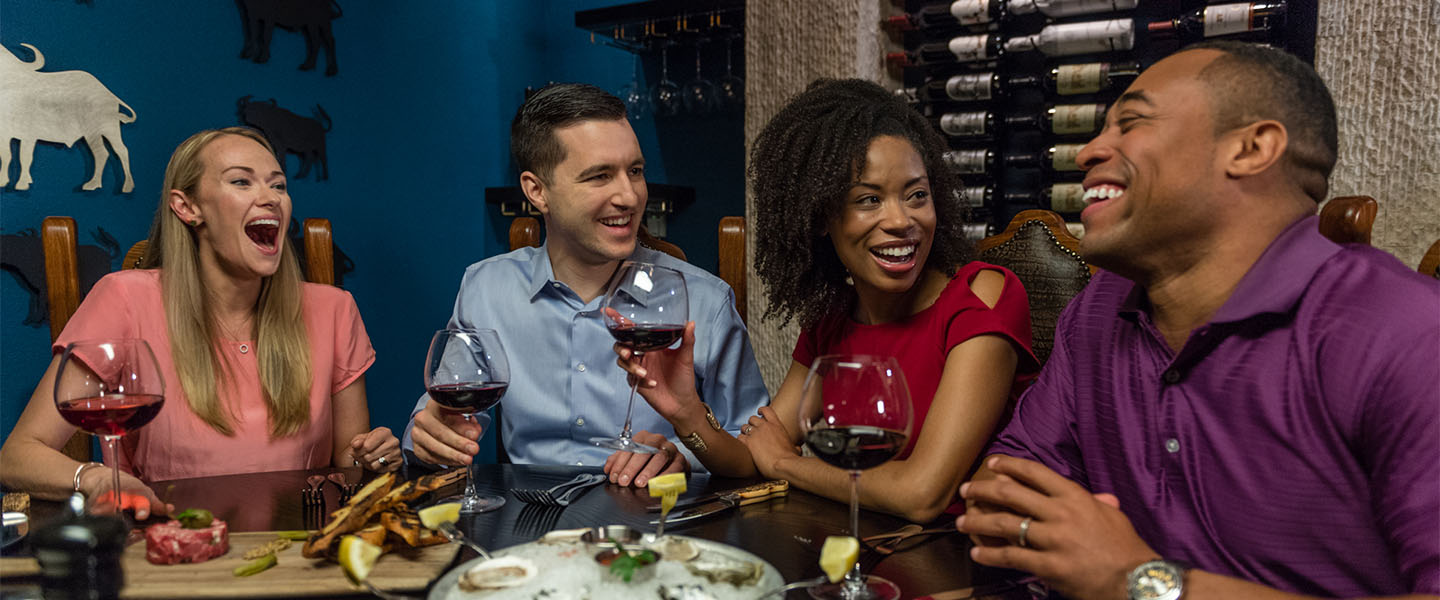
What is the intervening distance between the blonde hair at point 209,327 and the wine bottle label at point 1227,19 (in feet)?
8.71

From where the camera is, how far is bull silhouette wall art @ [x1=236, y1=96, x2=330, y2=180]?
338 cm

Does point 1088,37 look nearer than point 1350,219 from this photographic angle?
No

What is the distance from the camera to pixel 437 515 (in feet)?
3.47

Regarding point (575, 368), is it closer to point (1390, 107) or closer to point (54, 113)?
point (54, 113)

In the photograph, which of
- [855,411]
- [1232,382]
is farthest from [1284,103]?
[855,411]

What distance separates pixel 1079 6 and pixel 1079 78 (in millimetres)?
227

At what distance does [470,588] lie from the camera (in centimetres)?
92

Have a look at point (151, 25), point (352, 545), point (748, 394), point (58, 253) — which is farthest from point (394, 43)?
point (352, 545)

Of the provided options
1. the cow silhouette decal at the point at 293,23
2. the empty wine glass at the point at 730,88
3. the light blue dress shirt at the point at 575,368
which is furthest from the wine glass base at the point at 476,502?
the empty wine glass at the point at 730,88

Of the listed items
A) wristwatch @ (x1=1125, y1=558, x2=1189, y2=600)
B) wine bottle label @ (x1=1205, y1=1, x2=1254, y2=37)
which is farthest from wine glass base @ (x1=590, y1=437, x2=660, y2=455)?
wine bottle label @ (x1=1205, y1=1, x2=1254, y2=37)

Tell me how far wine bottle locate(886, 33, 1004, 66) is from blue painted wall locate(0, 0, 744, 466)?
102cm

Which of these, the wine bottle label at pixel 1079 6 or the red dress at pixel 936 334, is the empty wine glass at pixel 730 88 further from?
the red dress at pixel 936 334

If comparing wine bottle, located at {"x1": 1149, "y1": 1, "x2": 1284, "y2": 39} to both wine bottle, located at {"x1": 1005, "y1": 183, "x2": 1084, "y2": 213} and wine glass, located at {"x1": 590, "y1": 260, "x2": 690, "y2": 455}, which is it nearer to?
wine bottle, located at {"x1": 1005, "y1": 183, "x2": 1084, "y2": 213}

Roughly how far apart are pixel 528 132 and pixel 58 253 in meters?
1.22
